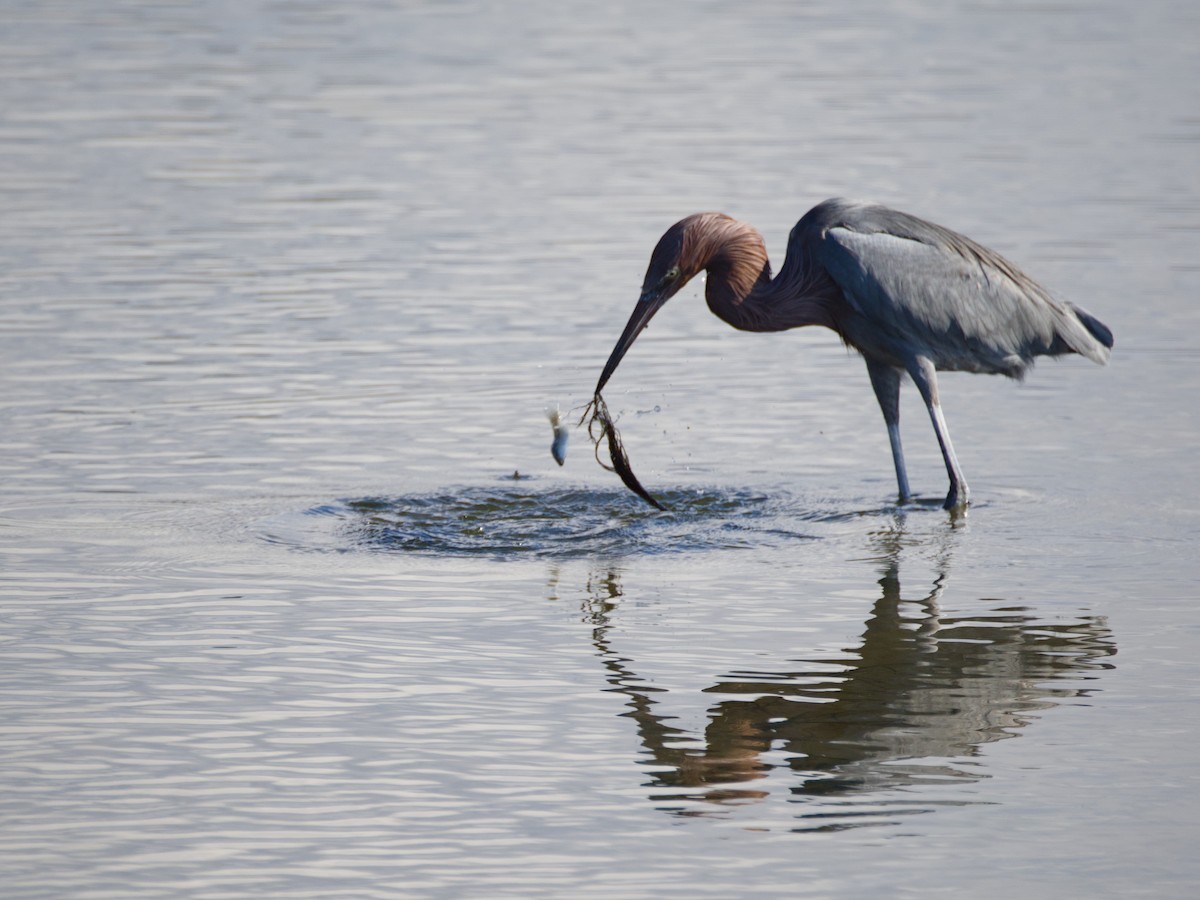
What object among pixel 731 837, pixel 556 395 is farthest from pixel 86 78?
pixel 731 837

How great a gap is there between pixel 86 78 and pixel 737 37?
353 inches

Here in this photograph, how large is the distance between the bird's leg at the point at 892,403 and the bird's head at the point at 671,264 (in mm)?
1127

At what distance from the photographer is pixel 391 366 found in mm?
12195

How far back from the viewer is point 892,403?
32.3 ft

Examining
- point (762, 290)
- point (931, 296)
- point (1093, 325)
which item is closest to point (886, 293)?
point (931, 296)

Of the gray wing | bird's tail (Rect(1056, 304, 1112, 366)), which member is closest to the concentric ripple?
the gray wing

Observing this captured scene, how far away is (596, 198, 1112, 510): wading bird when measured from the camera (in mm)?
9484

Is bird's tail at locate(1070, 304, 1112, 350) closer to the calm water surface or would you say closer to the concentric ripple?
the calm water surface

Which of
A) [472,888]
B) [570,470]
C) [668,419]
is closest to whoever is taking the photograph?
[472,888]

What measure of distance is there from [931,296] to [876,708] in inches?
138

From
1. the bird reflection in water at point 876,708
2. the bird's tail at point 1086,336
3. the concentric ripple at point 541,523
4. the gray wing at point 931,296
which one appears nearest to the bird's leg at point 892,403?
the gray wing at point 931,296

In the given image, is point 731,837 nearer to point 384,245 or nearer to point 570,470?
point 570,470

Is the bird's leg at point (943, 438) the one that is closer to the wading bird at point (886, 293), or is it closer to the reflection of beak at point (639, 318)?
the wading bird at point (886, 293)

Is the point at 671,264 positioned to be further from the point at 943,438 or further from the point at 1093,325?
the point at 1093,325
